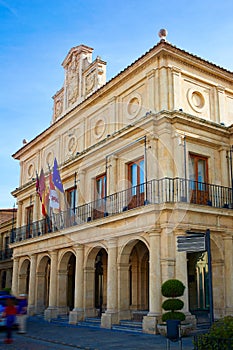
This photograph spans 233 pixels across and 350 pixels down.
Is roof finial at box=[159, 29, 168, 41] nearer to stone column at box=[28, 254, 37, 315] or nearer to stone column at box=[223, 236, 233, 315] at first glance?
stone column at box=[223, 236, 233, 315]

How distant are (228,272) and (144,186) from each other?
14.9 feet

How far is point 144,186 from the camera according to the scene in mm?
17156

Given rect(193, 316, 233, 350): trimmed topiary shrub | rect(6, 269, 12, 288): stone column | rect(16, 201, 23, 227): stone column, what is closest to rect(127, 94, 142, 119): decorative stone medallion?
rect(193, 316, 233, 350): trimmed topiary shrub

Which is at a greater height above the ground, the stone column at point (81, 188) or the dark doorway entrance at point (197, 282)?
the stone column at point (81, 188)

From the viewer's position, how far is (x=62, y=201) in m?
22.7

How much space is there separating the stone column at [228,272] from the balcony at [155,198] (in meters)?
1.38

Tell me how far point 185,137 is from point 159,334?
23.6 ft

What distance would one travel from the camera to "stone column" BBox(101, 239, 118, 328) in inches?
669

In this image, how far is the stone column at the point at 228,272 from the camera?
16266 mm

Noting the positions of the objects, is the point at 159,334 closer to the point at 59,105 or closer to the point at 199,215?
the point at 199,215

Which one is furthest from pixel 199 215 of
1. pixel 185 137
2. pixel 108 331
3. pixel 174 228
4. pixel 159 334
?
pixel 108 331

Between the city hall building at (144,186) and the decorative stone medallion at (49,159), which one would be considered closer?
the city hall building at (144,186)

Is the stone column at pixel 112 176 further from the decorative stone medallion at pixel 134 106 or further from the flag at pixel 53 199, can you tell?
the flag at pixel 53 199

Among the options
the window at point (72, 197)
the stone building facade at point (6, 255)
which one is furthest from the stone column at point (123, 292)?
the stone building facade at point (6, 255)
